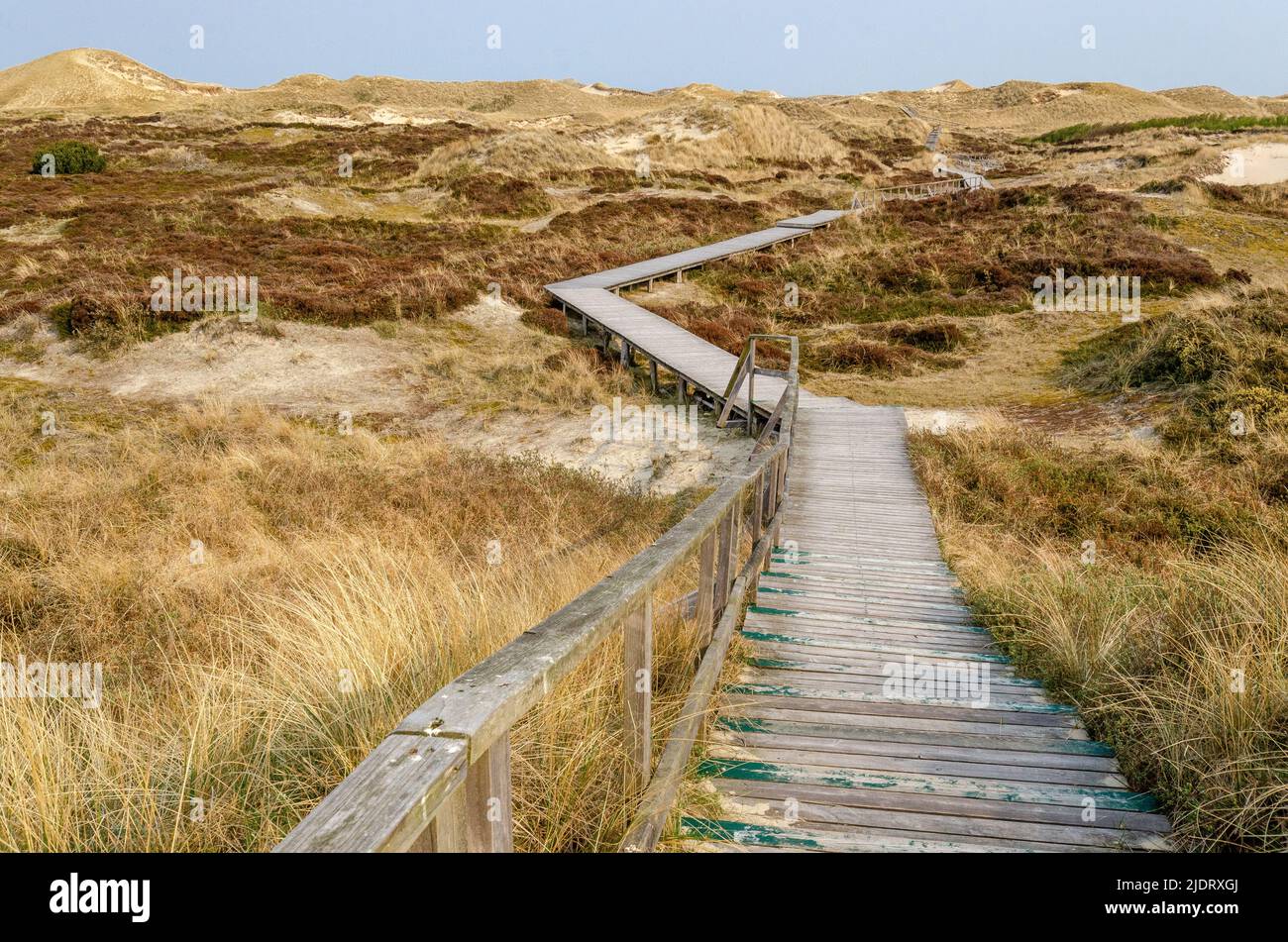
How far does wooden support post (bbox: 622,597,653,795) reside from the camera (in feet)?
7.64

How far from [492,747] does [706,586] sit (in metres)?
2.30

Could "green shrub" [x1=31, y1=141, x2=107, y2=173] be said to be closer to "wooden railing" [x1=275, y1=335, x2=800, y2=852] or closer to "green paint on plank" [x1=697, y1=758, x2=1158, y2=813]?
"wooden railing" [x1=275, y1=335, x2=800, y2=852]

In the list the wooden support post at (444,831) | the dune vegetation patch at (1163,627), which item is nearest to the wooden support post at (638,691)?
the wooden support post at (444,831)

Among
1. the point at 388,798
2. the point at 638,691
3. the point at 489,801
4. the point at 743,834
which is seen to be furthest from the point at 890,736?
the point at 388,798

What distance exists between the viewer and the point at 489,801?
56.9 inches

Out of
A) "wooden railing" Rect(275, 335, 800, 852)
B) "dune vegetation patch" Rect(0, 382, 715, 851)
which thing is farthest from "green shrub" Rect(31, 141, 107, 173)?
"wooden railing" Rect(275, 335, 800, 852)

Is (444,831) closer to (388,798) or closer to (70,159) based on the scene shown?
(388,798)

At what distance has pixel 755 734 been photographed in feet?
11.2

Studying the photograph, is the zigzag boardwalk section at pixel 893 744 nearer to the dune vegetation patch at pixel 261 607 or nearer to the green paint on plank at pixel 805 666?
the green paint on plank at pixel 805 666

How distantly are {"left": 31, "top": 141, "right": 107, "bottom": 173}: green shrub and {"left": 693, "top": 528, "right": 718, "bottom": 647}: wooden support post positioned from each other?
1593 inches

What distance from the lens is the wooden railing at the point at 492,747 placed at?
1.13 metres

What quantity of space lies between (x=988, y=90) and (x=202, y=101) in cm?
8899

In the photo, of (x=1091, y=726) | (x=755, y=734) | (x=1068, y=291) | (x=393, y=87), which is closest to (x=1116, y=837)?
(x=1091, y=726)

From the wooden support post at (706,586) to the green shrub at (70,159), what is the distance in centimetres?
4047
